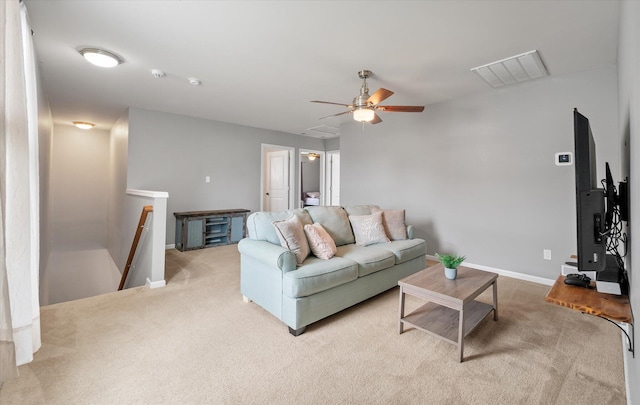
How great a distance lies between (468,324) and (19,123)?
309cm

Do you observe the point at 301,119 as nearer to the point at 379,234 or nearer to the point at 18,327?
the point at 379,234

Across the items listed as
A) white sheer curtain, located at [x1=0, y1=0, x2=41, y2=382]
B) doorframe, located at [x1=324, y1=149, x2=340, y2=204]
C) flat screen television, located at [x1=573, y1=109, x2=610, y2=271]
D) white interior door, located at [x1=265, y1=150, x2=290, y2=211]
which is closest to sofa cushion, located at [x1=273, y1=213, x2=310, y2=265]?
white sheer curtain, located at [x1=0, y1=0, x2=41, y2=382]

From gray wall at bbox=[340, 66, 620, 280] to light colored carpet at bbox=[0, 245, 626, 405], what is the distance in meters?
1.14

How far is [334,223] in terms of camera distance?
3188 millimetres

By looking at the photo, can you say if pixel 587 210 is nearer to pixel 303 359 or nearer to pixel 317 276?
pixel 317 276

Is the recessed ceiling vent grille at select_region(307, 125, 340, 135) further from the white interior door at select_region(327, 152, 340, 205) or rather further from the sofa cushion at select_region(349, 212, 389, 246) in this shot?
the sofa cushion at select_region(349, 212, 389, 246)

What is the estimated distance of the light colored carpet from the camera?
155 centimetres

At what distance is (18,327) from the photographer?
5.16 feet

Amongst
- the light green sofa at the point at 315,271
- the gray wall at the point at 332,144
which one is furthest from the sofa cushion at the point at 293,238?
the gray wall at the point at 332,144

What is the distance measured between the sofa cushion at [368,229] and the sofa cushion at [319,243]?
63cm

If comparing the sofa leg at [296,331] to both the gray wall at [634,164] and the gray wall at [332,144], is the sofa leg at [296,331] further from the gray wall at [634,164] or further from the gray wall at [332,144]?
the gray wall at [332,144]

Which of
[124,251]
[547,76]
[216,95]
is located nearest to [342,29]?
[216,95]

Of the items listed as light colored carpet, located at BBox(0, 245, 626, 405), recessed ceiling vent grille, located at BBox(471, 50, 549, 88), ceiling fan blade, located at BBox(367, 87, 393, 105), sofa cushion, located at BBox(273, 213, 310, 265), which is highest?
recessed ceiling vent grille, located at BBox(471, 50, 549, 88)

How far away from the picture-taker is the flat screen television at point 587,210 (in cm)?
132
